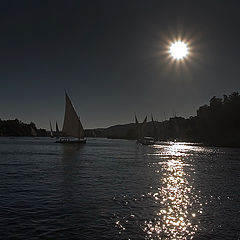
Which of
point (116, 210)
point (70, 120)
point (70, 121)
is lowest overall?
point (116, 210)

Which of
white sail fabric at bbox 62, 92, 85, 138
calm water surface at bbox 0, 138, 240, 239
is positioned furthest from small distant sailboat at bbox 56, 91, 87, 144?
calm water surface at bbox 0, 138, 240, 239

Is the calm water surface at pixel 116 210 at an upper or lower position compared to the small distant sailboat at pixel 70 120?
lower

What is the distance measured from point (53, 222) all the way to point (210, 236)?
7842 millimetres

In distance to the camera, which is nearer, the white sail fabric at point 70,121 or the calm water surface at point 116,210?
the calm water surface at point 116,210

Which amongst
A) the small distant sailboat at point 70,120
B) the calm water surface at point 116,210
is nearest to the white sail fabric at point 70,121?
the small distant sailboat at point 70,120

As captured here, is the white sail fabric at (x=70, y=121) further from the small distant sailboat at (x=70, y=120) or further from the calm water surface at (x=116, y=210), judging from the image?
the calm water surface at (x=116, y=210)

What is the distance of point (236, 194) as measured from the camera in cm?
2570

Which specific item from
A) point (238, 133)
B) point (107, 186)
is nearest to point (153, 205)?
point (107, 186)

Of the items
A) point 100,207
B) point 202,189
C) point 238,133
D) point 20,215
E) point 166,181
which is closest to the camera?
point 20,215

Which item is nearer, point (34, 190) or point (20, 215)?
point (20, 215)

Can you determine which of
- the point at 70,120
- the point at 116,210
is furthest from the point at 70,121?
the point at 116,210

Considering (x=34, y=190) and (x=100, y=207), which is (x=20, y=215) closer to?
(x=100, y=207)

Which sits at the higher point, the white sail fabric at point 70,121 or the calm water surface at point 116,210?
the white sail fabric at point 70,121

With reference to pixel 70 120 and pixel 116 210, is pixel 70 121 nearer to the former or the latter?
pixel 70 120
